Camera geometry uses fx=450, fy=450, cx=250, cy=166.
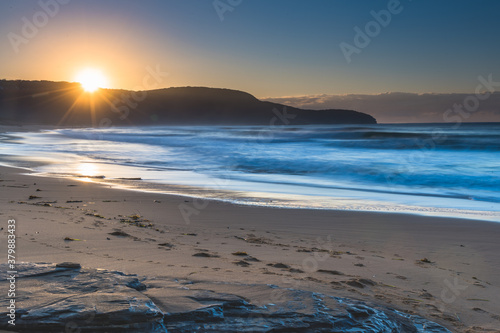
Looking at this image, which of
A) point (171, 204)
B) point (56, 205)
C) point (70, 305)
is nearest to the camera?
point (70, 305)

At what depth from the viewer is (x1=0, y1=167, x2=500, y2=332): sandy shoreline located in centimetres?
317

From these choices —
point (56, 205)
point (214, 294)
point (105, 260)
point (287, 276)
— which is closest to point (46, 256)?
point (105, 260)

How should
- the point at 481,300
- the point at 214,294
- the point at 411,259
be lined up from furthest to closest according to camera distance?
1. the point at 411,259
2. the point at 481,300
3. the point at 214,294

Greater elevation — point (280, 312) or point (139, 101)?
point (139, 101)

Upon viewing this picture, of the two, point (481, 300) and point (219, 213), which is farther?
point (219, 213)

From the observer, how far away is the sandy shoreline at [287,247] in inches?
125

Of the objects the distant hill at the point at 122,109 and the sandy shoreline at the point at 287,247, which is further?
the distant hill at the point at 122,109

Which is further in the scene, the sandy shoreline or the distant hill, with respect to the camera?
the distant hill

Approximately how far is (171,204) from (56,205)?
1552 millimetres

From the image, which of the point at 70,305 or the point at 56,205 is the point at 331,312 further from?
the point at 56,205

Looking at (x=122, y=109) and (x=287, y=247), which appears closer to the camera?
(x=287, y=247)

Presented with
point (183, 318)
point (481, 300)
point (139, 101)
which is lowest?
point (481, 300)

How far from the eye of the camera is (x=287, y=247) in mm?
4395

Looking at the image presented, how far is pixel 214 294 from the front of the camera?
8.18 feet
